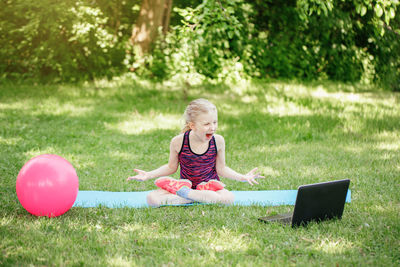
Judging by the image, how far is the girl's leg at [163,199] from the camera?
450 cm

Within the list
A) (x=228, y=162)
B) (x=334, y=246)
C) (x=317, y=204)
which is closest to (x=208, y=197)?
(x=317, y=204)

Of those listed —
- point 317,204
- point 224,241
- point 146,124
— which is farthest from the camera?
point 146,124

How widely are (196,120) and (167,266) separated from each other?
1.71 meters

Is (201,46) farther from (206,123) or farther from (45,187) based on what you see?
(45,187)

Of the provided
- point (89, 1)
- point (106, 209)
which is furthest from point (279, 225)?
point (89, 1)

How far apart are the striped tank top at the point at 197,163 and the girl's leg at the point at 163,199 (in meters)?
0.30

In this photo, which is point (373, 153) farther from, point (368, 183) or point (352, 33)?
point (352, 33)

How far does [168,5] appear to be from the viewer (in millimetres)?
12047

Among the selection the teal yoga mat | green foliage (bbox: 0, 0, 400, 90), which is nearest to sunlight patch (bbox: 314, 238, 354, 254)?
the teal yoga mat

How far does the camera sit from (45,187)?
3881 mm

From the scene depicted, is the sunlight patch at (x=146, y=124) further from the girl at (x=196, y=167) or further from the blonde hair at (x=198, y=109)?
the blonde hair at (x=198, y=109)

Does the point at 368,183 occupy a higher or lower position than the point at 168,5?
lower

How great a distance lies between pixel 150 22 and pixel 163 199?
8.50 meters

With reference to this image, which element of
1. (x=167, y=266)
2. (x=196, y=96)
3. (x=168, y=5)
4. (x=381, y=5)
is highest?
(x=168, y=5)
